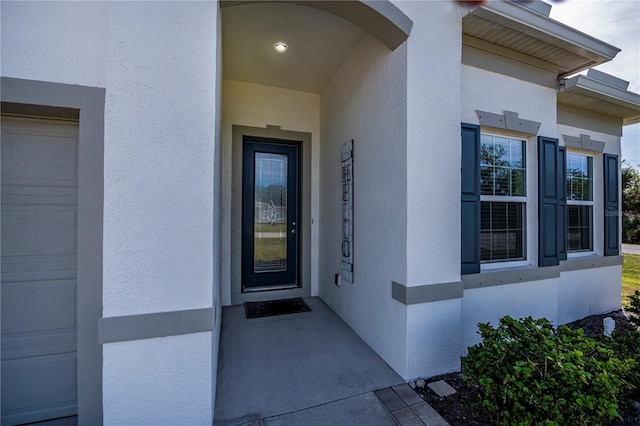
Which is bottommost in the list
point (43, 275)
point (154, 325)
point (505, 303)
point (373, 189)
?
point (505, 303)

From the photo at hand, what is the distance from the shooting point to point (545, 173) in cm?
322

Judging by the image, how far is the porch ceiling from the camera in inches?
100

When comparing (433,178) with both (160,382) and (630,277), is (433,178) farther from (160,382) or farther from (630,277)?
(630,277)

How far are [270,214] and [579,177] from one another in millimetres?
4768

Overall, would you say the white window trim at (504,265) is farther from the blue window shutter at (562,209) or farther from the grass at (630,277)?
the grass at (630,277)

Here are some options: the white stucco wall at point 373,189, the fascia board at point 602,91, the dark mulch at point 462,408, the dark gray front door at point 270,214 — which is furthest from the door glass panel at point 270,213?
the fascia board at point 602,91

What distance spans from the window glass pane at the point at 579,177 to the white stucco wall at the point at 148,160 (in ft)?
16.3

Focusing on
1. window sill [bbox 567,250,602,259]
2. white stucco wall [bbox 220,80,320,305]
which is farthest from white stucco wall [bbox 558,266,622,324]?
white stucco wall [bbox 220,80,320,305]

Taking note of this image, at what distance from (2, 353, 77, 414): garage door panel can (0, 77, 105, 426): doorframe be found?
9.8 inches

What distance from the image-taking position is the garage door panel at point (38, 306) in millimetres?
1748

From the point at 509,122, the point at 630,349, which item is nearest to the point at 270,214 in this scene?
the point at 509,122

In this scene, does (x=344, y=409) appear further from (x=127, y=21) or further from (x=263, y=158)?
(x=263, y=158)

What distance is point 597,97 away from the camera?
364 centimetres

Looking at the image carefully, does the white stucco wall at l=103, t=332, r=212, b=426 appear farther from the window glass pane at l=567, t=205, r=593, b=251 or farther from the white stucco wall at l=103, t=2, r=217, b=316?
the window glass pane at l=567, t=205, r=593, b=251
